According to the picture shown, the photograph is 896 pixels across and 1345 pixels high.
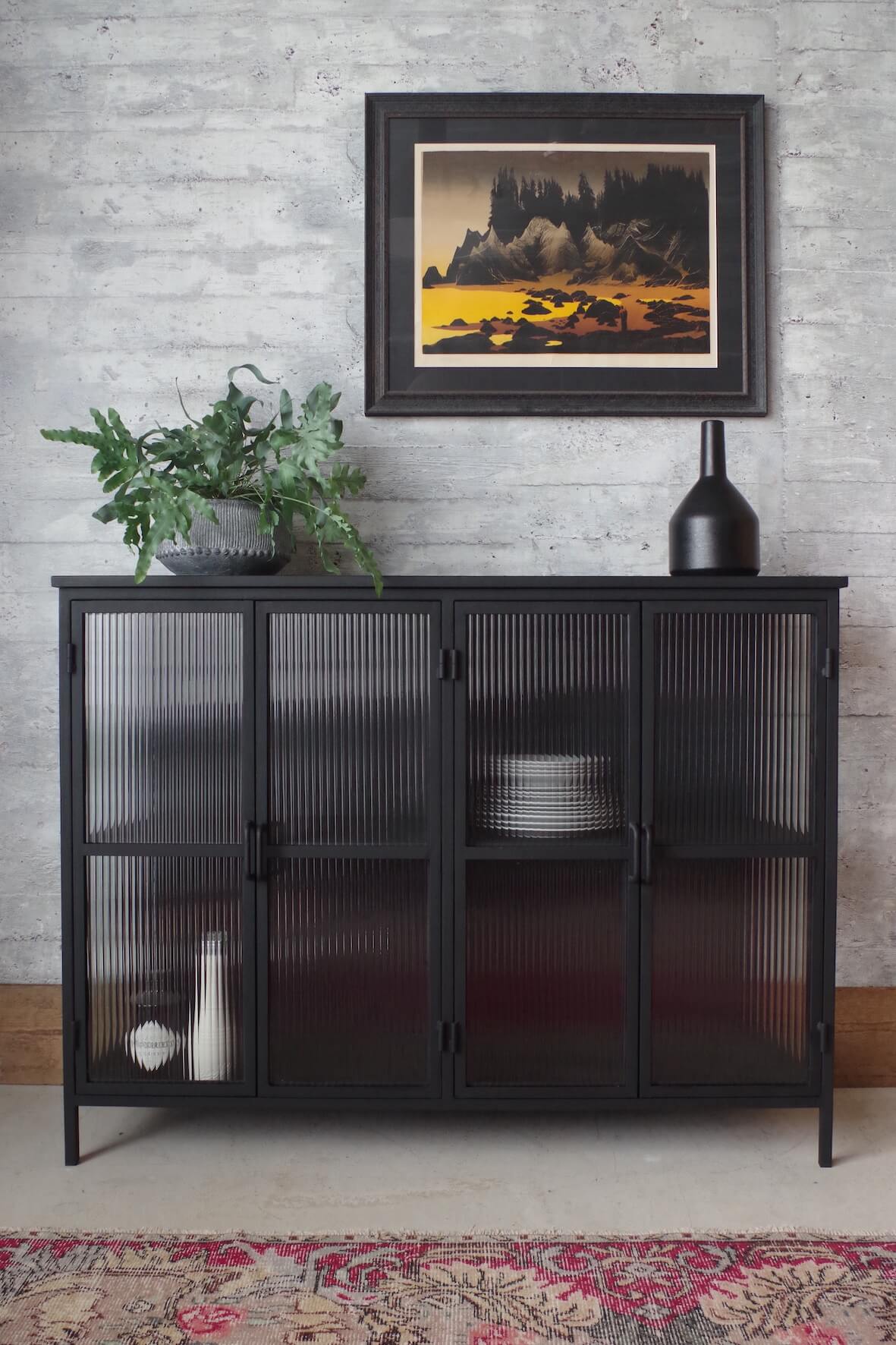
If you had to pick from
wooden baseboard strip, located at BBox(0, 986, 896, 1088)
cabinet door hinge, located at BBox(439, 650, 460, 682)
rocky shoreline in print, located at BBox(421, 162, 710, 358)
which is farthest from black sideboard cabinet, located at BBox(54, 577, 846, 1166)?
rocky shoreline in print, located at BBox(421, 162, 710, 358)

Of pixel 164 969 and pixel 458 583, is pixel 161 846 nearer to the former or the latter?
pixel 164 969

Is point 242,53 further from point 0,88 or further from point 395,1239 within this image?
Result: point 395,1239

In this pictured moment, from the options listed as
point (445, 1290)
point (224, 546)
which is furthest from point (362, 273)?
point (445, 1290)

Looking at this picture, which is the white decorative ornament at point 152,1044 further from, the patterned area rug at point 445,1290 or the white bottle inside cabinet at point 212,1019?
the patterned area rug at point 445,1290

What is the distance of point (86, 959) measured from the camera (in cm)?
190

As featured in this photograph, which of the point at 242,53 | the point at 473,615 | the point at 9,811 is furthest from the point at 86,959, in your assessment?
the point at 242,53

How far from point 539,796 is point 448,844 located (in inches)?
8.5

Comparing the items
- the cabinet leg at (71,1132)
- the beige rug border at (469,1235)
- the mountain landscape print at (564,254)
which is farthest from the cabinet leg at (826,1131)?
the mountain landscape print at (564,254)

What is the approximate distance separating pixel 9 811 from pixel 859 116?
9.28ft

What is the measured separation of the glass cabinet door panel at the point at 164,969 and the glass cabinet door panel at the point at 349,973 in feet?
0.31

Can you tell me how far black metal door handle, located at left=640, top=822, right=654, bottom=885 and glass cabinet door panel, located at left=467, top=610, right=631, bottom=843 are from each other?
0.06m

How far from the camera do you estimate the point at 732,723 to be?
74.4 inches

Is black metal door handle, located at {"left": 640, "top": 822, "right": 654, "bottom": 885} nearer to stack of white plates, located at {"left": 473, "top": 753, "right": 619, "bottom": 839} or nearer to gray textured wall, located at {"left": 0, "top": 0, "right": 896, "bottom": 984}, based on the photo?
stack of white plates, located at {"left": 473, "top": 753, "right": 619, "bottom": 839}

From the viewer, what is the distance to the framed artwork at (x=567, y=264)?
7.48 feet
